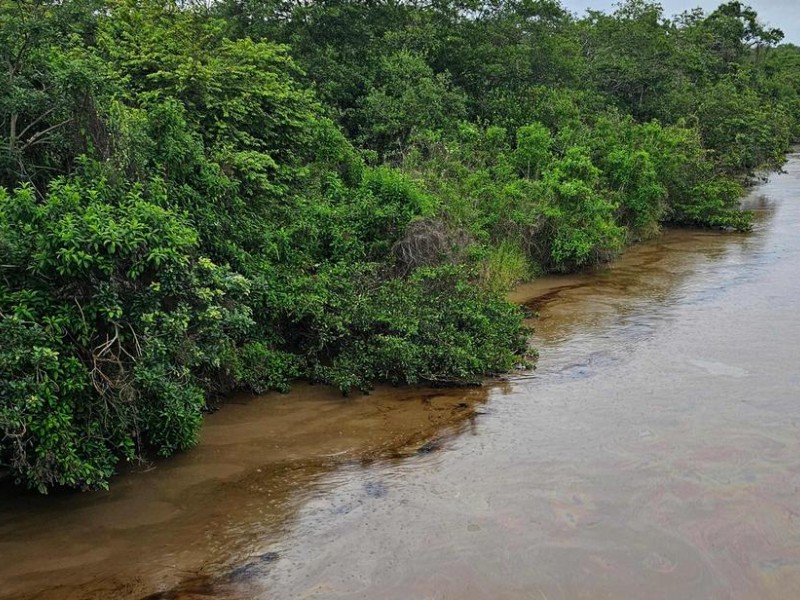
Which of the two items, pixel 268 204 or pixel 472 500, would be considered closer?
pixel 472 500

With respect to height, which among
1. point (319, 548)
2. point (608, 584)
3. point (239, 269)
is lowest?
point (608, 584)

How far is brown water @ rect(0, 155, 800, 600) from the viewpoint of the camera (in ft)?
17.8

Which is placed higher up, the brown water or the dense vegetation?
the dense vegetation

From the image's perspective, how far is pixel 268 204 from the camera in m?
10.1

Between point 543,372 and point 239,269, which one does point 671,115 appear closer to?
point 543,372

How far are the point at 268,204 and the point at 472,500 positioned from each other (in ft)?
17.7

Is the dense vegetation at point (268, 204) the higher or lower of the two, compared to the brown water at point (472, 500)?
higher

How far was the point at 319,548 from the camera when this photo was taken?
578 cm

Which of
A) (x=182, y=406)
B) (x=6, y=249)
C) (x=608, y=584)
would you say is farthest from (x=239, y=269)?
(x=608, y=584)

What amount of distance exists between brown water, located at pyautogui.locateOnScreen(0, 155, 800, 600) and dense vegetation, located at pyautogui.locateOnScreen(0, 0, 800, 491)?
520 millimetres

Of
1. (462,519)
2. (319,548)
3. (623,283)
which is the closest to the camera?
(319,548)

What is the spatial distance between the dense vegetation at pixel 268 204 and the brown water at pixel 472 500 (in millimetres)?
520

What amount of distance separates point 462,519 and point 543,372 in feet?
12.9

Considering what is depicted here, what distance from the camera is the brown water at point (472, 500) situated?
5.42m
